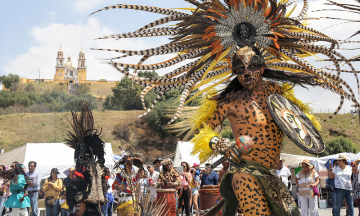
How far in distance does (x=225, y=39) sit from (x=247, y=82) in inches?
22.0

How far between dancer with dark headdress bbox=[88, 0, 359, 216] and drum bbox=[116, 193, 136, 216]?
136 inches

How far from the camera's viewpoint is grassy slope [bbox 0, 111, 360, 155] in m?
55.0

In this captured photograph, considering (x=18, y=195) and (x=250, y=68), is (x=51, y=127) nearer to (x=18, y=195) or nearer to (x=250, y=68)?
(x=18, y=195)

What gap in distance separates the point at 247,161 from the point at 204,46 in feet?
4.71

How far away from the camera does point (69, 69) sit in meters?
134

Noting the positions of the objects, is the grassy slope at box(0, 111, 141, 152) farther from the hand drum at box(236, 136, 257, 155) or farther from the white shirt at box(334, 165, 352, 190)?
the hand drum at box(236, 136, 257, 155)

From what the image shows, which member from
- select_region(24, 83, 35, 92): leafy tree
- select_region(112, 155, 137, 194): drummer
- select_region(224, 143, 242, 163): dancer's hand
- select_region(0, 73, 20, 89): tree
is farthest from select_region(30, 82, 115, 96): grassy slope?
select_region(224, 143, 242, 163): dancer's hand

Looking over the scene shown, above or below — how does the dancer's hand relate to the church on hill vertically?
below

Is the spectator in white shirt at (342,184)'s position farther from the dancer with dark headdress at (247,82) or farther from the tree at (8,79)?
the tree at (8,79)

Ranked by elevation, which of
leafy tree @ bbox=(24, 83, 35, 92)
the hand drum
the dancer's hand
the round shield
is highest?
leafy tree @ bbox=(24, 83, 35, 92)

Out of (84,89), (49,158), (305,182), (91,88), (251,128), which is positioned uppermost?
(91,88)

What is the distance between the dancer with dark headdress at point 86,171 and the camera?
7.67 metres

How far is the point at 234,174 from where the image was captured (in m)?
4.02

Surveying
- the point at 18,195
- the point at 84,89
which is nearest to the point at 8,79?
the point at 84,89
